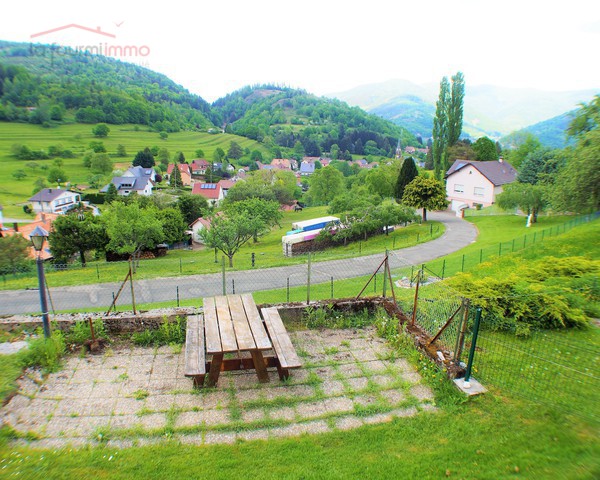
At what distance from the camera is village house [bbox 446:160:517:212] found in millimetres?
42531

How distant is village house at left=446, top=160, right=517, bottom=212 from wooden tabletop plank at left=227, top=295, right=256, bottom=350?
40.2m

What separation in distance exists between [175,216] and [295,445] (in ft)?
124

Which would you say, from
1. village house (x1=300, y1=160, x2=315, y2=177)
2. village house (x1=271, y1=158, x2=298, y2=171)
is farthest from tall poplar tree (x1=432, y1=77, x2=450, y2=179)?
village house (x1=300, y1=160, x2=315, y2=177)

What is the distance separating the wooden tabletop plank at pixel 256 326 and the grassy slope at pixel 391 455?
1.35 m

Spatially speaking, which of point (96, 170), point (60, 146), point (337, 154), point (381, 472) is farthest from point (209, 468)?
point (337, 154)

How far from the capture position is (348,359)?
700 centimetres

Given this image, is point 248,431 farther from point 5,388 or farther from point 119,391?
point 5,388

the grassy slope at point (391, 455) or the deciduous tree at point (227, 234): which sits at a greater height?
the grassy slope at point (391, 455)

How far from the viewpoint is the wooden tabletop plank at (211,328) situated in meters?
5.77

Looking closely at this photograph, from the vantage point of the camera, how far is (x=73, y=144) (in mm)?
112375

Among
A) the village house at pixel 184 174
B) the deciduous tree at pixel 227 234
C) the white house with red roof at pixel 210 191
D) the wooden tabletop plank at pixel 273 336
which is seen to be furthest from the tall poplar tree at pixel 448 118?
the village house at pixel 184 174

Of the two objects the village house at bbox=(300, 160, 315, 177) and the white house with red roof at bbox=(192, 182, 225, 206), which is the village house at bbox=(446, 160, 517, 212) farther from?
the village house at bbox=(300, 160, 315, 177)

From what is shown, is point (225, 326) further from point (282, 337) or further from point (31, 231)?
point (31, 231)

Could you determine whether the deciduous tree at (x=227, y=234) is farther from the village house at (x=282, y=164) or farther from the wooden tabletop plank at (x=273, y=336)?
the village house at (x=282, y=164)
